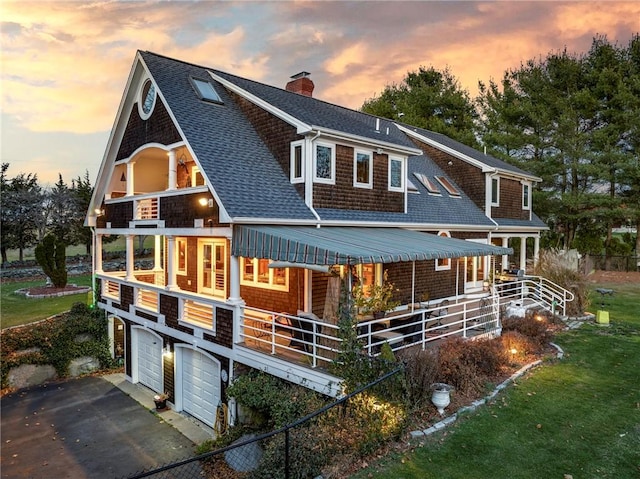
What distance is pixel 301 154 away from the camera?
512 inches

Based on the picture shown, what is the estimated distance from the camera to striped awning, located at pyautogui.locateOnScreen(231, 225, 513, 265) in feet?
30.2

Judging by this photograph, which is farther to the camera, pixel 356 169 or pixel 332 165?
pixel 356 169

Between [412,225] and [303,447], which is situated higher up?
[412,225]

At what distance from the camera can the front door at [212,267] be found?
15.4 metres

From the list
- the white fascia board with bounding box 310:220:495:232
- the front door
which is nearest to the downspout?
the white fascia board with bounding box 310:220:495:232

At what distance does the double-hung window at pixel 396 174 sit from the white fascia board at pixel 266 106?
4.17 metres

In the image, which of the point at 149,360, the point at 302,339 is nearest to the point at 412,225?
the point at 302,339

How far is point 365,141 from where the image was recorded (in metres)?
13.7

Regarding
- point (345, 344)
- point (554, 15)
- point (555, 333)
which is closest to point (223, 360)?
point (345, 344)

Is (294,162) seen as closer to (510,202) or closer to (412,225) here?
(412,225)

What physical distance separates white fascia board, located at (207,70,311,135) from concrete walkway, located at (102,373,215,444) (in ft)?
31.6

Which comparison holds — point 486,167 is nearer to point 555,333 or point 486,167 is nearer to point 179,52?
point 555,333

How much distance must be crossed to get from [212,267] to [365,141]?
752 cm

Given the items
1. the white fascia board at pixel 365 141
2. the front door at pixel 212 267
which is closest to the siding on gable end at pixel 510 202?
the white fascia board at pixel 365 141
